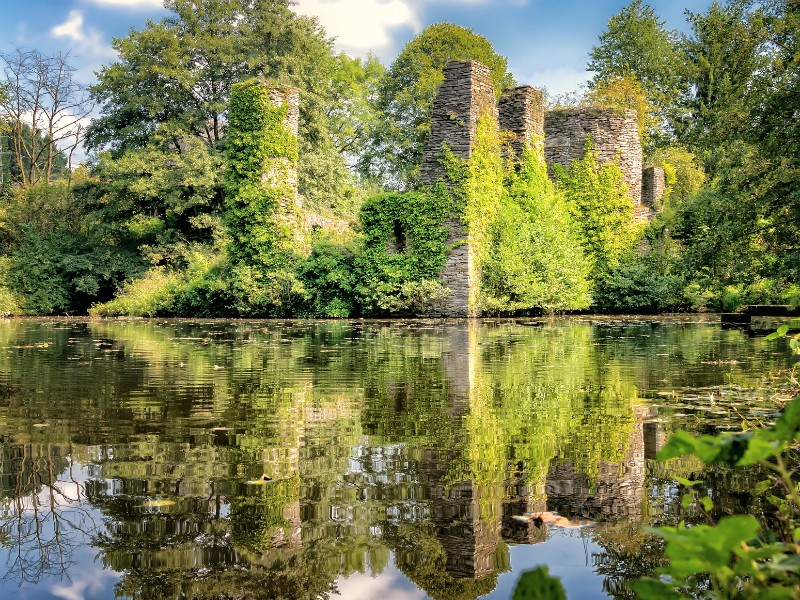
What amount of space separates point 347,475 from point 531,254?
19.9 meters

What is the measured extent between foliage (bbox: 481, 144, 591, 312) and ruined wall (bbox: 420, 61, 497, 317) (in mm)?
1028

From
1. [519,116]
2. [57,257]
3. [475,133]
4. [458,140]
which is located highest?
[519,116]

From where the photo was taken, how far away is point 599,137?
27.1 metres

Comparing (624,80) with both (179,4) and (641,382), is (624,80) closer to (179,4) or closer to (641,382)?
(179,4)

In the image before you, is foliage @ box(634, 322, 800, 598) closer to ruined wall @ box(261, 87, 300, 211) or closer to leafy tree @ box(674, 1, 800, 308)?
leafy tree @ box(674, 1, 800, 308)

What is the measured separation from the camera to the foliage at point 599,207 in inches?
1048

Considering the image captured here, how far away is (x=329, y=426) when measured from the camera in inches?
229

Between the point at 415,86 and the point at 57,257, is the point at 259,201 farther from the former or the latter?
the point at 415,86

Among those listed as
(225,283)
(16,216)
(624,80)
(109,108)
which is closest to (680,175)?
(624,80)

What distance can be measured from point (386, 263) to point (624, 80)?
21821 mm

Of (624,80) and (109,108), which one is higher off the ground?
(624,80)

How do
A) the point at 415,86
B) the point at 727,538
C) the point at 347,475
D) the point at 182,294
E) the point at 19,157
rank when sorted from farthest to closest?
the point at 415,86 → the point at 19,157 → the point at 182,294 → the point at 347,475 → the point at 727,538

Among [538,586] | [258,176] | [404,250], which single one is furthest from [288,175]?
[538,586]

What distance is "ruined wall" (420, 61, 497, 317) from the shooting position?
874 inches
